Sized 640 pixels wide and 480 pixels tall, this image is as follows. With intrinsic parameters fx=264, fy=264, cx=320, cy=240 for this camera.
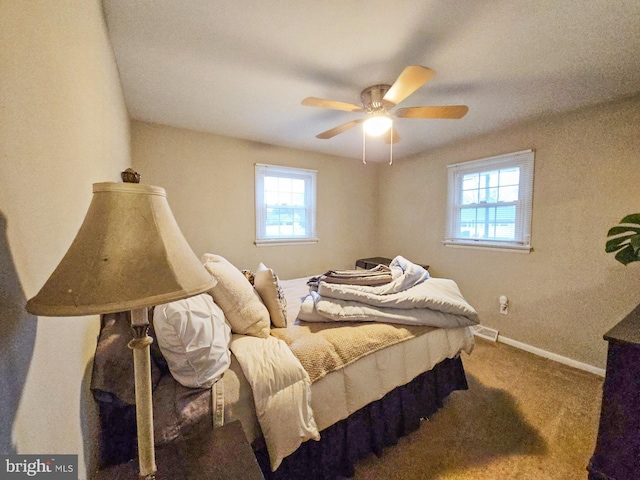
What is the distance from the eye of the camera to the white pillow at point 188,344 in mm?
1061

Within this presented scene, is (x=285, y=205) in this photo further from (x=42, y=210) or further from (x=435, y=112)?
(x=42, y=210)

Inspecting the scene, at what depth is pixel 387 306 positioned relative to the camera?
1.73m

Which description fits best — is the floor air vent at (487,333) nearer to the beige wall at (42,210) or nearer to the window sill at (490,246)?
the window sill at (490,246)

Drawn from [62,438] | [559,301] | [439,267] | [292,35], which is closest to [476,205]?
[439,267]

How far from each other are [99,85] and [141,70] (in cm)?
72

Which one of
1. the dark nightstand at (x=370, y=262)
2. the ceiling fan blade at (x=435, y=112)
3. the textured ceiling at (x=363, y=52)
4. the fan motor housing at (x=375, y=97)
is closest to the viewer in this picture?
the textured ceiling at (x=363, y=52)

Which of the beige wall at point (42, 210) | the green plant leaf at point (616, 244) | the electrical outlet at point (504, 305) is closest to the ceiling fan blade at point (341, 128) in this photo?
the beige wall at point (42, 210)

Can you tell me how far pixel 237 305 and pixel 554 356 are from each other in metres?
3.05

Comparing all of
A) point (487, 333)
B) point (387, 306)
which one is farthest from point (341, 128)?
point (487, 333)

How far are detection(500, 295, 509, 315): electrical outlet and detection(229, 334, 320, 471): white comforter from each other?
103 inches

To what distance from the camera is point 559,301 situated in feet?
8.29

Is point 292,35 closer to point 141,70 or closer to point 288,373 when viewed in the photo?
point 141,70

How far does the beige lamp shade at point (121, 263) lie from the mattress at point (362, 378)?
2.64 feet

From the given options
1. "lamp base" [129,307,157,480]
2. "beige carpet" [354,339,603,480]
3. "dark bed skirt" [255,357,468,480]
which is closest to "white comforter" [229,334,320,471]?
"dark bed skirt" [255,357,468,480]
